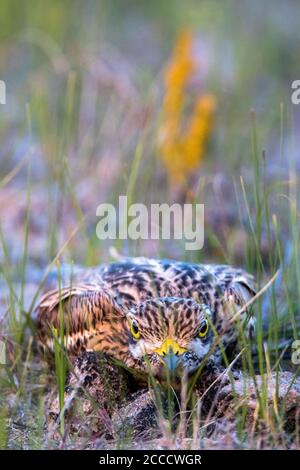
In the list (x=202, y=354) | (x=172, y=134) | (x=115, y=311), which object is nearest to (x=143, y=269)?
(x=115, y=311)

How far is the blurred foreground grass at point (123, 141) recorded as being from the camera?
14.3ft

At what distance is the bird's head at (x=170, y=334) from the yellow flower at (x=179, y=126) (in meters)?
2.84

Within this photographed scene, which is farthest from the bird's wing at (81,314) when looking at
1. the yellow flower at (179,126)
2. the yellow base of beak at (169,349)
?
the yellow flower at (179,126)

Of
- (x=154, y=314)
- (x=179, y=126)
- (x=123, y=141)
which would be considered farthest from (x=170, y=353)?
(x=123, y=141)

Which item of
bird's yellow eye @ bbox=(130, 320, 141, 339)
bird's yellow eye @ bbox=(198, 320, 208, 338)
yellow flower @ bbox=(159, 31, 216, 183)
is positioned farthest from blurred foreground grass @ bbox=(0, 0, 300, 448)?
bird's yellow eye @ bbox=(130, 320, 141, 339)

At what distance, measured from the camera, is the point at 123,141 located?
6734mm

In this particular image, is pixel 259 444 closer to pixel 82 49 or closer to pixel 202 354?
pixel 202 354

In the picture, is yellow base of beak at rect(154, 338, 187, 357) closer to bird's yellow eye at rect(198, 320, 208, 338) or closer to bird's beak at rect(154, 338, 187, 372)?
bird's beak at rect(154, 338, 187, 372)

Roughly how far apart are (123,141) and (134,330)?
10.5 ft

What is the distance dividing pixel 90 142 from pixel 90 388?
332 centimetres

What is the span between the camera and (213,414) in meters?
3.60

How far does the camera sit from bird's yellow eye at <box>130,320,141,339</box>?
3646 millimetres

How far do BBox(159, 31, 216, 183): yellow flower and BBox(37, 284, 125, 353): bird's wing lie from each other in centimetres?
246
